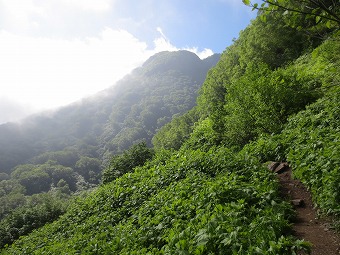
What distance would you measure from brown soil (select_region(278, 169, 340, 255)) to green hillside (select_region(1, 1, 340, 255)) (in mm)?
301

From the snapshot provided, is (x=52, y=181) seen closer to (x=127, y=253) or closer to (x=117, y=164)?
(x=117, y=164)

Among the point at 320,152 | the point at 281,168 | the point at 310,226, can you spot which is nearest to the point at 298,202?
the point at 310,226

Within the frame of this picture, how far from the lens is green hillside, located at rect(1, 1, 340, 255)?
21.6 feet

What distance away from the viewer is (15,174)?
648 ft

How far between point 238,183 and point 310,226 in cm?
319

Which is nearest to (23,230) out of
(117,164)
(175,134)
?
(117,164)

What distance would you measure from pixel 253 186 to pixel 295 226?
2190mm

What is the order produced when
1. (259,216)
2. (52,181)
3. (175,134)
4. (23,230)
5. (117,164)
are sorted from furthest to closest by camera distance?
1. (52,181)
2. (175,134)
3. (117,164)
4. (23,230)
5. (259,216)

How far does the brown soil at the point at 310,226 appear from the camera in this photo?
655 cm

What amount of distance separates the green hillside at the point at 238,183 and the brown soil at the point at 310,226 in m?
0.30

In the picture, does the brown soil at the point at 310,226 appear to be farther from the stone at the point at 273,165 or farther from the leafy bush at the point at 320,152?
the stone at the point at 273,165

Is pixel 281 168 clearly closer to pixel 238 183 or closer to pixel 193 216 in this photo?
pixel 238 183

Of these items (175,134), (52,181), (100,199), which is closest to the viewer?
(100,199)

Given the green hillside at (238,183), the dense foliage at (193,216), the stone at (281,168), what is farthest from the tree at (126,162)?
the stone at (281,168)
